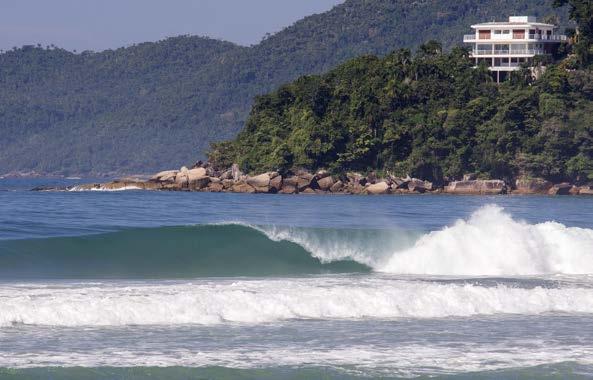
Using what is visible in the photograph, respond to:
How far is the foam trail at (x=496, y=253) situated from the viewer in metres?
28.9

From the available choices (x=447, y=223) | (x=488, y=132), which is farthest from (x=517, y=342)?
(x=488, y=132)

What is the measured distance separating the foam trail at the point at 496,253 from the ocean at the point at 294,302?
5 cm

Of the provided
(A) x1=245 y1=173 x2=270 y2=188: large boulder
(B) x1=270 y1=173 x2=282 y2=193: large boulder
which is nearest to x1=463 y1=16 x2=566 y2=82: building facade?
(B) x1=270 y1=173 x2=282 y2=193: large boulder

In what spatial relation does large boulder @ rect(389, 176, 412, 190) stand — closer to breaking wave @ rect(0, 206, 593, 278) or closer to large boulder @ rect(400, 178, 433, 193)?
large boulder @ rect(400, 178, 433, 193)

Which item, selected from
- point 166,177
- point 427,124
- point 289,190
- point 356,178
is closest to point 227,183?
point 166,177

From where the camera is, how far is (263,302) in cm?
2105

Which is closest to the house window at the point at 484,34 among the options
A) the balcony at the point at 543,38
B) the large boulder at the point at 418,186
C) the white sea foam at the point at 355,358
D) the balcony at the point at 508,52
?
the balcony at the point at 508,52

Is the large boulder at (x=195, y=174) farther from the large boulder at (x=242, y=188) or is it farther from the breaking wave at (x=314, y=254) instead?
the breaking wave at (x=314, y=254)

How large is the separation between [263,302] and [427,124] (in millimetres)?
72460

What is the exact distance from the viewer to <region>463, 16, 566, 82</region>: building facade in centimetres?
10594

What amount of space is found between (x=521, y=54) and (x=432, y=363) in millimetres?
91589

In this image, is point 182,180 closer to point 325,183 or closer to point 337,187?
point 325,183

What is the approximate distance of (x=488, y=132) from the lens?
9012 cm

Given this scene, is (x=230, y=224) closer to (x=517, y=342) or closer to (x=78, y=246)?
(x=78, y=246)
